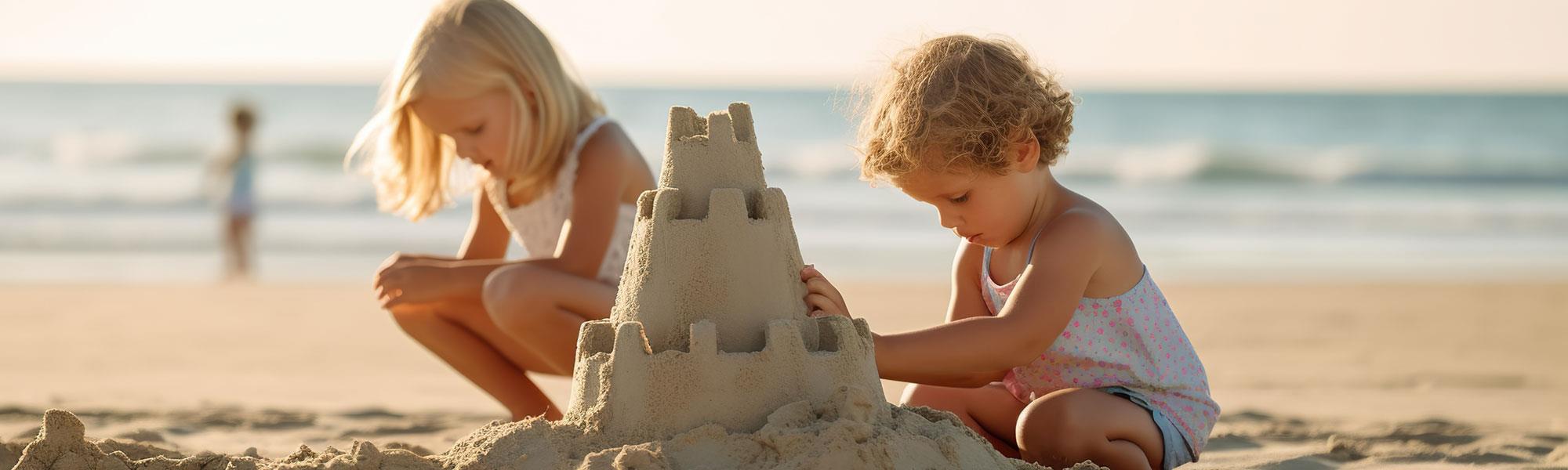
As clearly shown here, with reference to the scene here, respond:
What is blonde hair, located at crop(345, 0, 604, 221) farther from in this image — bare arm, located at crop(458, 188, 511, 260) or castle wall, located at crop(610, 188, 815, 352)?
castle wall, located at crop(610, 188, 815, 352)

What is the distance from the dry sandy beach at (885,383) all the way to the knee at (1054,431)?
0.82 meters

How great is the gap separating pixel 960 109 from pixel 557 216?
201 centimetres

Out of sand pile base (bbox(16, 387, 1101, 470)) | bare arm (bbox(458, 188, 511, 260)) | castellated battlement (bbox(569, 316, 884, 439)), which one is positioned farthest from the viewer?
bare arm (bbox(458, 188, 511, 260))

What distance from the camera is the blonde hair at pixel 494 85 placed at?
4.19 metres

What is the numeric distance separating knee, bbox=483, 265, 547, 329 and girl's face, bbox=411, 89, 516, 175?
413 mm

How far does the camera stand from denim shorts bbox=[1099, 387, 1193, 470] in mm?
3352

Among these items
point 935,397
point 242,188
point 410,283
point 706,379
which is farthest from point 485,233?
point 242,188

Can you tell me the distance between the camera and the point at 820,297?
2.79m

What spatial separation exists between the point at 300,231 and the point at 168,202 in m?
4.22

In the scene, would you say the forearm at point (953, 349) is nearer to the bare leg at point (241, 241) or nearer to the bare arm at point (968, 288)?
the bare arm at point (968, 288)

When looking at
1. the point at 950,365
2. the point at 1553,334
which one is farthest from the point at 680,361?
the point at 1553,334

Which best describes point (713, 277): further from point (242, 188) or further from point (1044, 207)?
point (242, 188)

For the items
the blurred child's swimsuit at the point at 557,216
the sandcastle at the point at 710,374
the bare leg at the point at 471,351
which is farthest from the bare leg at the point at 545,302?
the sandcastle at the point at 710,374

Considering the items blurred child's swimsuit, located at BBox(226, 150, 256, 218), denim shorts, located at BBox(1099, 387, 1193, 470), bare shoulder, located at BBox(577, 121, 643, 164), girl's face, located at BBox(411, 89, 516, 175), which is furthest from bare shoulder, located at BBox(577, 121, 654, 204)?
blurred child's swimsuit, located at BBox(226, 150, 256, 218)
